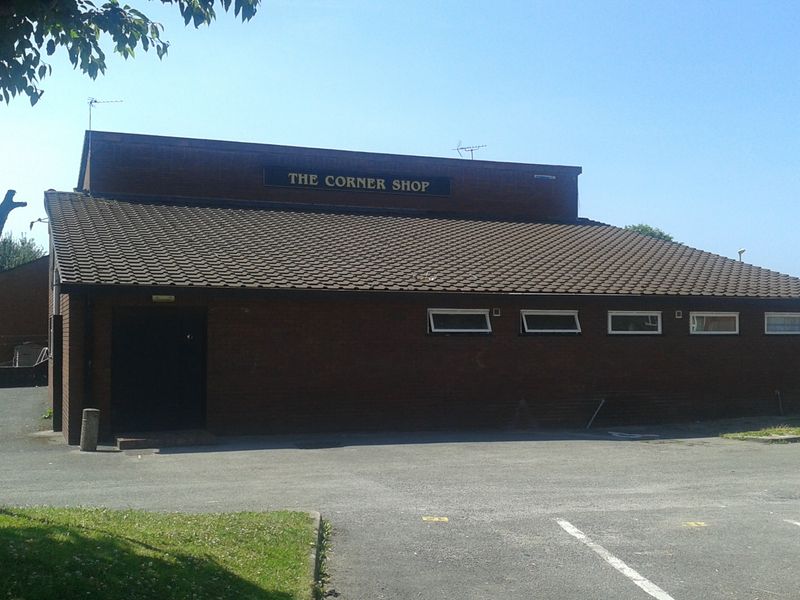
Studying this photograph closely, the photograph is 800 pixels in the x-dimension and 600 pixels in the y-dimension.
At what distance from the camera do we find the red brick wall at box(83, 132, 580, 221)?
2138cm

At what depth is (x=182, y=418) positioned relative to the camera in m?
16.4

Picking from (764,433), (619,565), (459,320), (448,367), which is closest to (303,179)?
(459,320)

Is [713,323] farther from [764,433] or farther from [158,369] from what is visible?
[158,369]

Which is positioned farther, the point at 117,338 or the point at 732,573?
the point at 117,338

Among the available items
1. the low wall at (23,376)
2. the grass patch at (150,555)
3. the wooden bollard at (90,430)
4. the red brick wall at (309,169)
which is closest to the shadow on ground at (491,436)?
the wooden bollard at (90,430)

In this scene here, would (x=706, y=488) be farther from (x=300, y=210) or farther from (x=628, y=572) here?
(x=300, y=210)

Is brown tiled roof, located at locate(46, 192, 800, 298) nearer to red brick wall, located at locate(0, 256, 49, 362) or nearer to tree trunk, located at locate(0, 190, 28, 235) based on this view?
tree trunk, located at locate(0, 190, 28, 235)

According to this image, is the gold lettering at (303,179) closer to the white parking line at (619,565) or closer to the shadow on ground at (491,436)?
the shadow on ground at (491,436)

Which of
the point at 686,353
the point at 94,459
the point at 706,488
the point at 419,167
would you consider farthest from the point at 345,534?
the point at 419,167

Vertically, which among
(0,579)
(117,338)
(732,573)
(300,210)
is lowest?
(732,573)

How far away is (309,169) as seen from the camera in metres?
22.8

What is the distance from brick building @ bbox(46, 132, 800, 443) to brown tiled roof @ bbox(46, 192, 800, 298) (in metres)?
0.07

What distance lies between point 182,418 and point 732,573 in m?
11.4

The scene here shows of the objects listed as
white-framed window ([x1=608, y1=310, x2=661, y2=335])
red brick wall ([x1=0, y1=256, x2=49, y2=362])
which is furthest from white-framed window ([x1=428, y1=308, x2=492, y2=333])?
red brick wall ([x1=0, y1=256, x2=49, y2=362])
